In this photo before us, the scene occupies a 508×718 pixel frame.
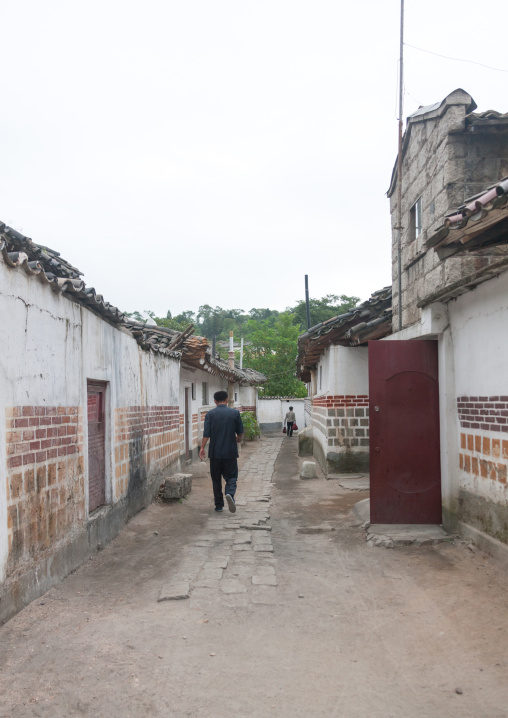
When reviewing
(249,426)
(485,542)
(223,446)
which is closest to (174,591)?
(485,542)

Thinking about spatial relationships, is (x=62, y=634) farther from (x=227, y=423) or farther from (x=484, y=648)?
(x=227, y=423)

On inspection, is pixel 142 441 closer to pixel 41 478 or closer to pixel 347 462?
pixel 41 478

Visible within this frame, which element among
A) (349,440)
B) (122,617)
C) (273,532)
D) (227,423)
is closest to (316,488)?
(349,440)

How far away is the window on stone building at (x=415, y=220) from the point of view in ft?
24.8

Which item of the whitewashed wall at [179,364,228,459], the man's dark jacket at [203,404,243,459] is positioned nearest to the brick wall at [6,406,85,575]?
the man's dark jacket at [203,404,243,459]

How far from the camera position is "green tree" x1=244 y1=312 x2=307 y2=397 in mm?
34656

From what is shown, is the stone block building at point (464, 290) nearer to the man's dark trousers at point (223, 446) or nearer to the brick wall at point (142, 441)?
the man's dark trousers at point (223, 446)

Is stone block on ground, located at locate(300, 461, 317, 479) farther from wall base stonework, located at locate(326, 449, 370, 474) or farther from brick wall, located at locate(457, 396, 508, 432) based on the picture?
brick wall, located at locate(457, 396, 508, 432)

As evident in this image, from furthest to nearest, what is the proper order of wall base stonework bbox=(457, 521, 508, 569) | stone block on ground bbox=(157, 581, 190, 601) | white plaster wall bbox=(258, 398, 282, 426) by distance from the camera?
white plaster wall bbox=(258, 398, 282, 426)
wall base stonework bbox=(457, 521, 508, 569)
stone block on ground bbox=(157, 581, 190, 601)

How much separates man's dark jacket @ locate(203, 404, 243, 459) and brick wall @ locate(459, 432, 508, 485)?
127 inches

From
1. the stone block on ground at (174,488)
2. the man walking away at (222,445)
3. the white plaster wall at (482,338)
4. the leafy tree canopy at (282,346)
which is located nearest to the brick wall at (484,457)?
the white plaster wall at (482,338)

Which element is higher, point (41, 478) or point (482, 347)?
point (482, 347)

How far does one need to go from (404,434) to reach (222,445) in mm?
2728

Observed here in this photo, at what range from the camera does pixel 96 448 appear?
6.16 metres
